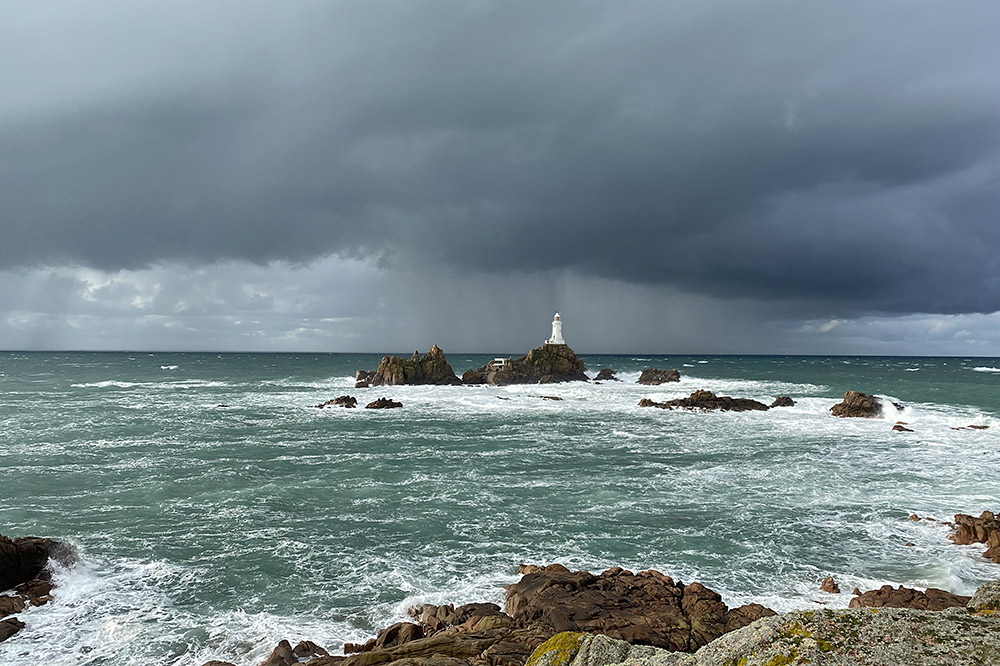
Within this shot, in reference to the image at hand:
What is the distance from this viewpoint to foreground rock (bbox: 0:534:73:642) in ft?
39.9

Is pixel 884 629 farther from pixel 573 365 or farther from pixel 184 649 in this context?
pixel 573 365

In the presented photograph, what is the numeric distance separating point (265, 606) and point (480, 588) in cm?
485

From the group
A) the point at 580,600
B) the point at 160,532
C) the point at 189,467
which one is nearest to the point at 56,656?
the point at 160,532

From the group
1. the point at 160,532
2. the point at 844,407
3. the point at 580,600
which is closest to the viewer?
the point at 580,600

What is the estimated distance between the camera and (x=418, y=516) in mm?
18672

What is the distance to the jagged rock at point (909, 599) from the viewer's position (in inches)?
445

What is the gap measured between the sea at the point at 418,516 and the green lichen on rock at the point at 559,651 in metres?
6.18

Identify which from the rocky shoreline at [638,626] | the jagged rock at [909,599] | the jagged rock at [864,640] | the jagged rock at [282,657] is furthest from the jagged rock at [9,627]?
the jagged rock at [909,599]

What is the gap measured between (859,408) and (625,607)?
4568 cm

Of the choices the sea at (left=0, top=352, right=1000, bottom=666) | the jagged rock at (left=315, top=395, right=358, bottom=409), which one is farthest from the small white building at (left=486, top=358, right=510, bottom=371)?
the sea at (left=0, top=352, right=1000, bottom=666)

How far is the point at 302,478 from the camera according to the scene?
79.3ft

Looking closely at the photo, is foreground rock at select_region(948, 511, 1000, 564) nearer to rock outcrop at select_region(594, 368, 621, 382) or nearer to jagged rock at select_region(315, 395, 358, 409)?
jagged rock at select_region(315, 395, 358, 409)

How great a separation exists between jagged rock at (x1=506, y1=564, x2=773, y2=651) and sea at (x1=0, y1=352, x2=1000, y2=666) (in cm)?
139

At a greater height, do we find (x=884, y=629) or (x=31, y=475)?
(x=884, y=629)
